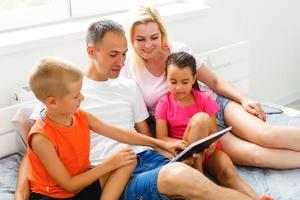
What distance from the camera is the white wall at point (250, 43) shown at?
202 cm

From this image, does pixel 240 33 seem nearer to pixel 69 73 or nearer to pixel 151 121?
pixel 151 121

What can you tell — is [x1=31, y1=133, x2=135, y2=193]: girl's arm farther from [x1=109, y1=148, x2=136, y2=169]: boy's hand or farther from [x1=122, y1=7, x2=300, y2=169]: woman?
[x1=122, y1=7, x2=300, y2=169]: woman

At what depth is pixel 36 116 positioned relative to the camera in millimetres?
1696

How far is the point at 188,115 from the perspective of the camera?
1.95m

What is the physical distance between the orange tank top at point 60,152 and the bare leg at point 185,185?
0.28m

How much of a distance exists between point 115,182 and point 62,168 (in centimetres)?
20

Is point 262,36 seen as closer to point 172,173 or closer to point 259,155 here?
point 259,155

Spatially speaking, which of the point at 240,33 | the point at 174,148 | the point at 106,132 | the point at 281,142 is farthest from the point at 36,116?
the point at 240,33

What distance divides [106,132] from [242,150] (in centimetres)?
63

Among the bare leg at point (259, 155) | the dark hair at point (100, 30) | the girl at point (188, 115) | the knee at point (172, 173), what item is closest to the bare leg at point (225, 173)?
the girl at point (188, 115)

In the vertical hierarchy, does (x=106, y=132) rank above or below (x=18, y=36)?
below

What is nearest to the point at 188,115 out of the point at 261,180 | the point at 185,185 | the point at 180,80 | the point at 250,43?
the point at 180,80

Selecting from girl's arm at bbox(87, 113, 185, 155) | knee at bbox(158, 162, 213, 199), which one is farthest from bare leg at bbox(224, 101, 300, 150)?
knee at bbox(158, 162, 213, 199)

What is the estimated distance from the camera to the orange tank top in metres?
1.50
